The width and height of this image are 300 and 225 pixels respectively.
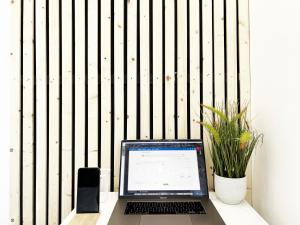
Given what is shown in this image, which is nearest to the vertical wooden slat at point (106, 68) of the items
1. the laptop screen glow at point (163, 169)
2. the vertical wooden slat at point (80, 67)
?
the vertical wooden slat at point (80, 67)

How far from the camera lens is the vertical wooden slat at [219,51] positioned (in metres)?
1.55

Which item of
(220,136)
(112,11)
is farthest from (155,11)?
(220,136)

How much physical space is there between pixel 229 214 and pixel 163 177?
0.38m

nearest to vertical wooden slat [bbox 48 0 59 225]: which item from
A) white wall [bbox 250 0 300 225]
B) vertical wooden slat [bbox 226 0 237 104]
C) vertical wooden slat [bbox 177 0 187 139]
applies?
vertical wooden slat [bbox 177 0 187 139]

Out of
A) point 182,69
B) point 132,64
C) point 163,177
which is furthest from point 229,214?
point 132,64

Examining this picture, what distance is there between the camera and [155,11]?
1559mm

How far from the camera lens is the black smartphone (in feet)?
4.09

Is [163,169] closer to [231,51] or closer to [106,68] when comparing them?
[106,68]

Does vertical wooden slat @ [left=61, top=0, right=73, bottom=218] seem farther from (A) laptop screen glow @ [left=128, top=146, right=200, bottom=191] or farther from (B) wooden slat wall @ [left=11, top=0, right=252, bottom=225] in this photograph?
(A) laptop screen glow @ [left=128, top=146, right=200, bottom=191]

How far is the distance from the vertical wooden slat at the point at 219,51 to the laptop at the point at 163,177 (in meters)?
0.32

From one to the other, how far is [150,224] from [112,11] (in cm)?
121

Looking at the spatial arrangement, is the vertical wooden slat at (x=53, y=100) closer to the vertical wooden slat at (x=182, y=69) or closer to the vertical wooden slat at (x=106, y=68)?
the vertical wooden slat at (x=106, y=68)

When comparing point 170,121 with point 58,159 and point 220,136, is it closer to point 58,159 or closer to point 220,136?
point 220,136

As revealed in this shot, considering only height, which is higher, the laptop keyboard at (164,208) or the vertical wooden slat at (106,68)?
the vertical wooden slat at (106,68)
